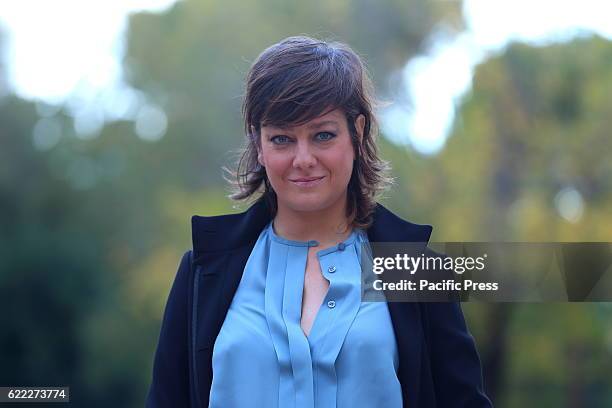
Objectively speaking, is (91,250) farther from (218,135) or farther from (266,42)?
(266,42)

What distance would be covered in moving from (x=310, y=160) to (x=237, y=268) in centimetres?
35

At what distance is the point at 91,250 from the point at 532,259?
10468 millimetres

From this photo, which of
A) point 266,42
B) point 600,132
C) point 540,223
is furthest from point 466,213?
point 266,42

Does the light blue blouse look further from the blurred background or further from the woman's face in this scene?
the blurred background

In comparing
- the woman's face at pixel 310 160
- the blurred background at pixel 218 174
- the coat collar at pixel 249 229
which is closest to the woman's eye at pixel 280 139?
the woman's face at pixel 310 160

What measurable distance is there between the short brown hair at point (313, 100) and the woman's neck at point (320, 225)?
34mm

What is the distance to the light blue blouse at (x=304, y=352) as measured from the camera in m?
2.20

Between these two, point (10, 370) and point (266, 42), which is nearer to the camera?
point (10, 370)

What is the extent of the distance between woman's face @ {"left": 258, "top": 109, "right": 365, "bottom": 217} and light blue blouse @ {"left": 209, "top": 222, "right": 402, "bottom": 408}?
203mm

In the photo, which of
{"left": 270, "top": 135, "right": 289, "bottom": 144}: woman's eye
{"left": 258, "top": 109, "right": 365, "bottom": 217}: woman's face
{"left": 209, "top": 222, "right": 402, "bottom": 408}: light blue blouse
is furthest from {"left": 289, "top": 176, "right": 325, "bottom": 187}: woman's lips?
{"left": 209, "top": 222, "right": 402, "bottom": 408}: light blue blouse

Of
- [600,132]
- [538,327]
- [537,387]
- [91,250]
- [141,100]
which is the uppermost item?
[141,100]

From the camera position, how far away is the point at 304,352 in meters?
2.21

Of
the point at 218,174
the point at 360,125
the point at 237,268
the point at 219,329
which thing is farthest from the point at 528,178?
the point at 219,329

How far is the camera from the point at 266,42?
1973cm
